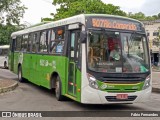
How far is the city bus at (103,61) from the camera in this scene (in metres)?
10.6

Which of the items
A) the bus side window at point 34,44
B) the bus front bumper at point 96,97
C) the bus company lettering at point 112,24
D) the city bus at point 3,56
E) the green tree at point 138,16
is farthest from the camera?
the green tree at point 138,16

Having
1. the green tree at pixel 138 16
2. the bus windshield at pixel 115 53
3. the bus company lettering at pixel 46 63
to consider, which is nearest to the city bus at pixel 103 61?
the bus windshield at pixel 115 53

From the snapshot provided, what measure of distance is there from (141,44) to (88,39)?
1830mm

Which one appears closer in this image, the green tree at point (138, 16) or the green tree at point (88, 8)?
the green tree at point (88, 8)

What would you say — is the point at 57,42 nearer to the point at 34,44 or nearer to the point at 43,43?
the point at 43,43

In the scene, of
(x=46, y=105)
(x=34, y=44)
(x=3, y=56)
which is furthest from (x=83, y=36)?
(x=3, y=56)

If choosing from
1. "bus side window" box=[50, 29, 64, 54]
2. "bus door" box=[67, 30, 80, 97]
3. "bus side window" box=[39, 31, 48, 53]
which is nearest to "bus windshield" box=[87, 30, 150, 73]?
"bus door" box=[67, 30, 80, 97]

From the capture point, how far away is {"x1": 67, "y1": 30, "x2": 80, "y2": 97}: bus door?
11414 mm

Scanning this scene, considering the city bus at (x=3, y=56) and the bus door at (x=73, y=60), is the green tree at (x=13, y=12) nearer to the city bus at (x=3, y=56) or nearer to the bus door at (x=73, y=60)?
the city bus at (x=3, y=56)

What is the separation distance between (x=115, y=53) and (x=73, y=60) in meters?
1.46

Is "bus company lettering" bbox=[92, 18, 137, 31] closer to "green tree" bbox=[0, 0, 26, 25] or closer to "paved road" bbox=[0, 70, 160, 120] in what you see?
"paved road" bbox=[0, 70, 160, 120]

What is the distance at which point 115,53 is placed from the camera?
1094cm

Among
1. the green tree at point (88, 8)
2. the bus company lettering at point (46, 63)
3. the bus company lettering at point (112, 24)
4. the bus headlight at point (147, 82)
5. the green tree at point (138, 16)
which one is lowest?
the bus headlight at point (147, 82)

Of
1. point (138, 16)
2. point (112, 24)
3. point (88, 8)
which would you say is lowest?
point (112, 24)
